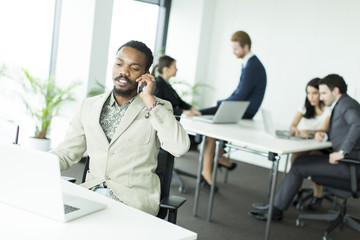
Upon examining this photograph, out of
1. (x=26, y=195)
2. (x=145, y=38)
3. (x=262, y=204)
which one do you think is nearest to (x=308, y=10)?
(x=145, y=38)

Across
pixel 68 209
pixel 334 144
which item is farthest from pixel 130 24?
pixel 68 209

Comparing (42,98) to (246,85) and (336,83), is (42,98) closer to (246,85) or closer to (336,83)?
(246,85)

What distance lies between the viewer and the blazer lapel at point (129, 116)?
2.29 meters

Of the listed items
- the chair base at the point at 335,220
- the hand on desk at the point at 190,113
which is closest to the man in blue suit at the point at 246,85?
the hand on desk at the point at 190,113

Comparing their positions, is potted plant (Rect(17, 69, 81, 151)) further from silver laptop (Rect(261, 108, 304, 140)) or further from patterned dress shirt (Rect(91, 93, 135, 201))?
patterned dress shirt (Rect(91, 93, 135, 201))

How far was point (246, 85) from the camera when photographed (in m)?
5.12

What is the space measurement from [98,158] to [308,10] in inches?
192

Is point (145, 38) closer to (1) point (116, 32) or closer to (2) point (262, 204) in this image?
(1) point (116, 32)

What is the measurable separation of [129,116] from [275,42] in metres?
4.78

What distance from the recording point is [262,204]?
507 centimetres

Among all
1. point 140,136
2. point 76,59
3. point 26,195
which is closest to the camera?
point 26,195

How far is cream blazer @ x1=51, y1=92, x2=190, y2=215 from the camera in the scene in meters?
2.28

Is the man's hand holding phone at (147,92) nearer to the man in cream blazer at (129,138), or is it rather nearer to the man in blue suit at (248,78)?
the man in cream blazer at (129,138)

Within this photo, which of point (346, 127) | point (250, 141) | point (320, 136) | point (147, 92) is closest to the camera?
point (147, 92)
